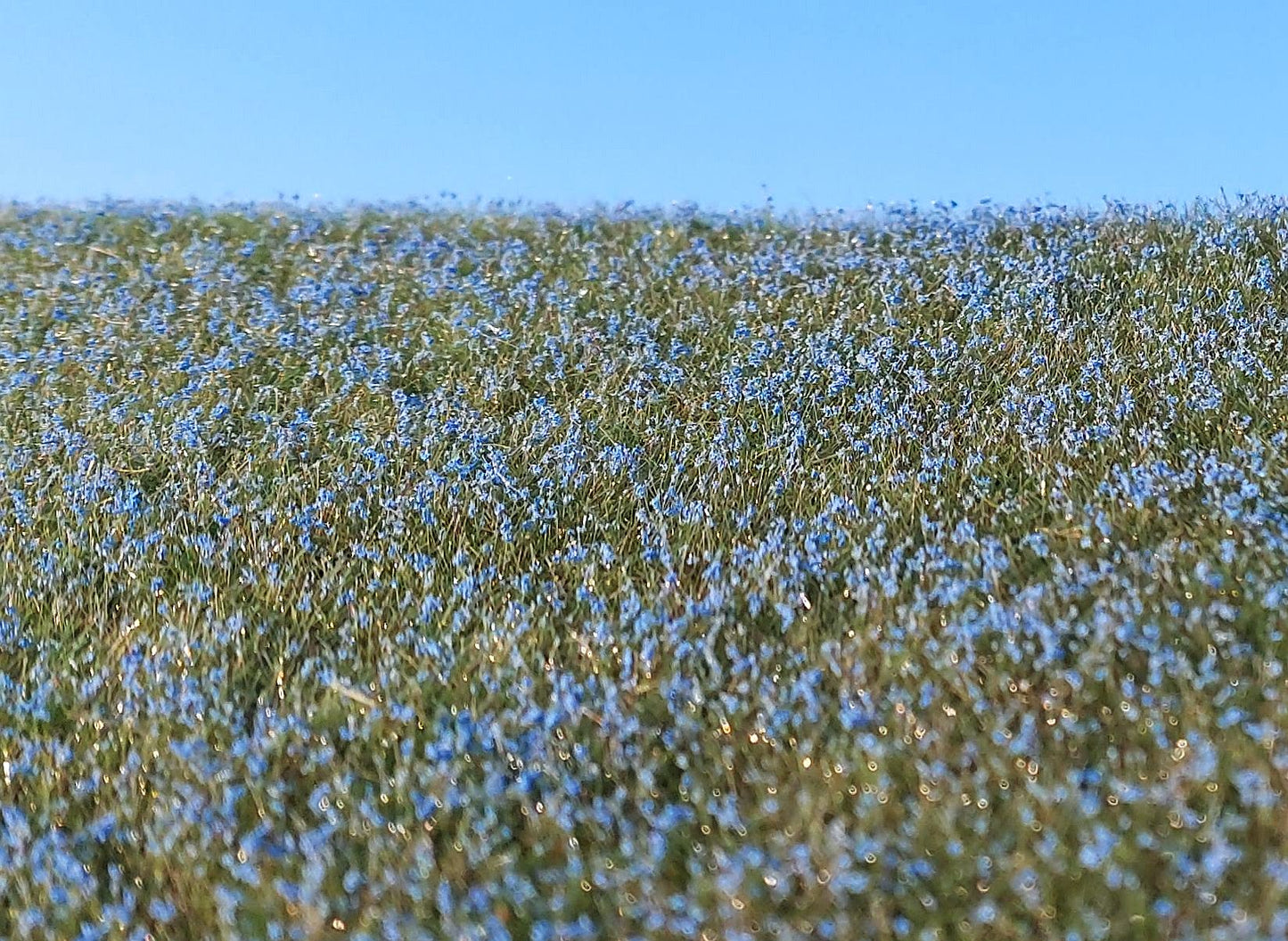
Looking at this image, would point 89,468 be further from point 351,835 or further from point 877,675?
point 877,675

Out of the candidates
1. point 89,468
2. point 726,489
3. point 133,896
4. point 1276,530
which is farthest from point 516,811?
point 89,468

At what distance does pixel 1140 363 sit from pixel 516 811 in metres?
3.71

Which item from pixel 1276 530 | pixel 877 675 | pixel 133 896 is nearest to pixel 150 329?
pixel 133 896

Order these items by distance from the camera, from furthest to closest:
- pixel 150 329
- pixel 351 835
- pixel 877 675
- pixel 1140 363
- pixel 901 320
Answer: pixel 150 329
pixel 901 320
pixel 1140 363
pixel 877 675
pixel 351 835

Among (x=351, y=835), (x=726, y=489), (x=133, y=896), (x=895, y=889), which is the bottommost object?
(x=133, y=896)

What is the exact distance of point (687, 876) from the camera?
10.1 feet

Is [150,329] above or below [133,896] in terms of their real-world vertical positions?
above

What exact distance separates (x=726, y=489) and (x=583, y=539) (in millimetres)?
587

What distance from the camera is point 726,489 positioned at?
4973mm

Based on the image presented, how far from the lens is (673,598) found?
4227mm

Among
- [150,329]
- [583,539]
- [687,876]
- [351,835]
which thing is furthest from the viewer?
[150,329]

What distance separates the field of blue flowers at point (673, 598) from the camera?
2963 mm

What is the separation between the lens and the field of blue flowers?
2963 mm

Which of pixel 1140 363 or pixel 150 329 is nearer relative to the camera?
pixel 1140 363
